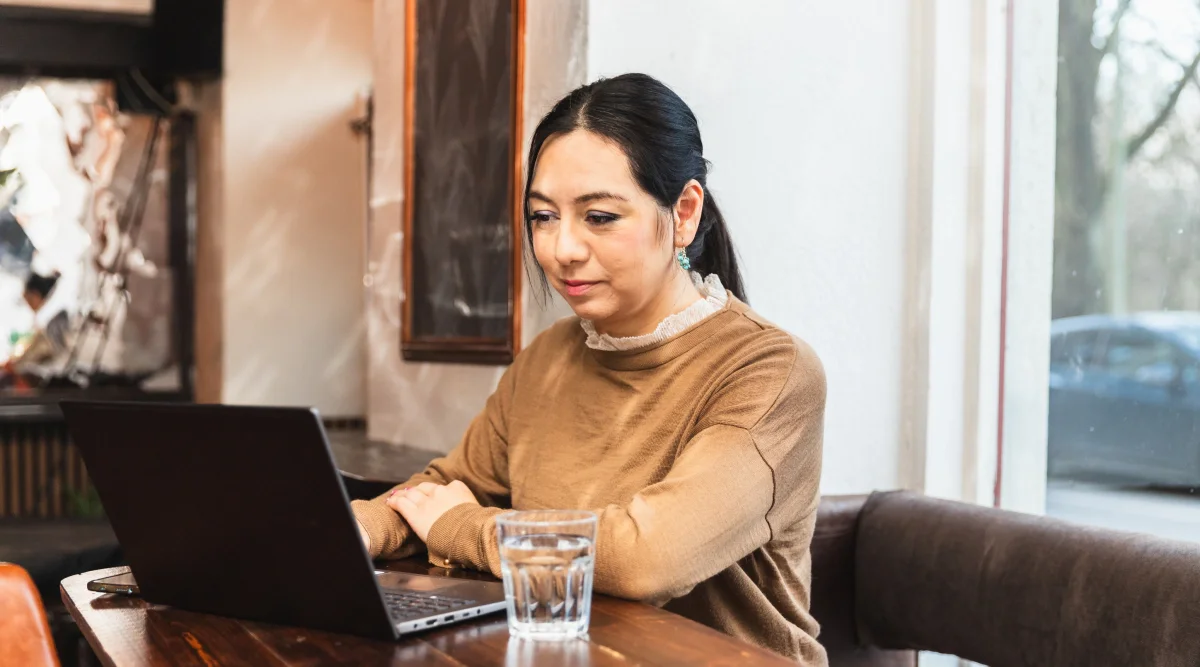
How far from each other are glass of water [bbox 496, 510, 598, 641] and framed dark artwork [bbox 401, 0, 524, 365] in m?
1.29

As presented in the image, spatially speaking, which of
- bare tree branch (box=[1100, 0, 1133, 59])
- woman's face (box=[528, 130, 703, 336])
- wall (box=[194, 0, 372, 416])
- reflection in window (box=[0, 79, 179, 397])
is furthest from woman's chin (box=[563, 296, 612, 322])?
reflection in window (box=[0, 79, 179, 397])

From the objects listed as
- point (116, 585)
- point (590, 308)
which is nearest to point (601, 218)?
point (590, 308)

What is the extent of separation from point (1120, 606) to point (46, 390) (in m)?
4.16

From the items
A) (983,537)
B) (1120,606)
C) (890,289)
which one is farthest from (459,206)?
(1120,606)

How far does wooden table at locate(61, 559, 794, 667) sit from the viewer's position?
98cm

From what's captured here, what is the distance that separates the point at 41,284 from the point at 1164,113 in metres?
4.02

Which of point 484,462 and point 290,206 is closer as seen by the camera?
point 484,462

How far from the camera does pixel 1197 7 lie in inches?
75.1

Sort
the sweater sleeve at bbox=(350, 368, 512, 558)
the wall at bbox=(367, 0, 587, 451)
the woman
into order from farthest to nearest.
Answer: the wall at bbox=(367, 0, 587, 451) < the sweater sleeve at bbox=(350, 368, 512, 558) < the woman

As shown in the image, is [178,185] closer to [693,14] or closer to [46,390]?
[46,390]

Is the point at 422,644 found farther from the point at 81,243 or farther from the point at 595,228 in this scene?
the point at 81,243

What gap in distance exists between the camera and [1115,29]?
204cm

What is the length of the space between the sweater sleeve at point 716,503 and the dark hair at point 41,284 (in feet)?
12.2

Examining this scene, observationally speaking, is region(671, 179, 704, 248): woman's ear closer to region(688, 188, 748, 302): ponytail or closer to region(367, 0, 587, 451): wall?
region(688, 188, 748, 302): ponytail
